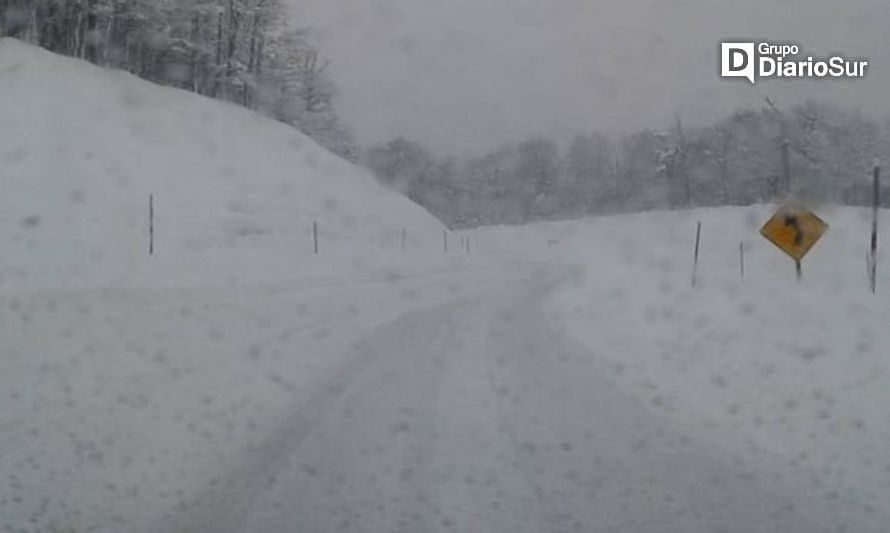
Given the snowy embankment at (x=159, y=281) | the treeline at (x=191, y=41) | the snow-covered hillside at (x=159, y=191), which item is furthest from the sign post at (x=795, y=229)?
the treeline at (x=191, y=41)

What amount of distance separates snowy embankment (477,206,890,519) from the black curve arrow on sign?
1.40 m

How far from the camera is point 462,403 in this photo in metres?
11.6

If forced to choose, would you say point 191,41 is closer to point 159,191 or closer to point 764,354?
point 159,191

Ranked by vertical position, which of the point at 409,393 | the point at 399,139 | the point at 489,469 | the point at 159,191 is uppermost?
the point at 399,139

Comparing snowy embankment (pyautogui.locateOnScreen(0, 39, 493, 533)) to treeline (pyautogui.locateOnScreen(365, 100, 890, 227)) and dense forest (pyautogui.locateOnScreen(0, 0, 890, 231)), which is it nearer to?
dense forest (pyautogui.locateOnScreen(0, 0, 890, 231))

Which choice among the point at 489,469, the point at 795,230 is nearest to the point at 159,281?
the point at 795,230

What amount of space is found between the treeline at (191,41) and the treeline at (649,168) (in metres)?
8.43

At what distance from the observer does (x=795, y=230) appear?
2209 cm

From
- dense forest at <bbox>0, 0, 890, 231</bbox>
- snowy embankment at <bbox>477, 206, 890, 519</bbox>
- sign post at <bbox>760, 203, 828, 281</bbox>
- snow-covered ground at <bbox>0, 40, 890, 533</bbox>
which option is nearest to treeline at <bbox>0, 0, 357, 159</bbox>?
dense forest at <bbox>0, 0, 890, 231</bbox>

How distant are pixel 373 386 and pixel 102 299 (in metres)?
9.00

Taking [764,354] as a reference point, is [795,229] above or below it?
above

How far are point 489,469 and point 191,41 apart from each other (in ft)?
187

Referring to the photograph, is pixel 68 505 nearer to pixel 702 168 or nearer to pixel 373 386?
pixel 373 386

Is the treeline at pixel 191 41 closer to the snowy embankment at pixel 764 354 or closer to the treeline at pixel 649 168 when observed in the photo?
the treeline at pixel 649 168
